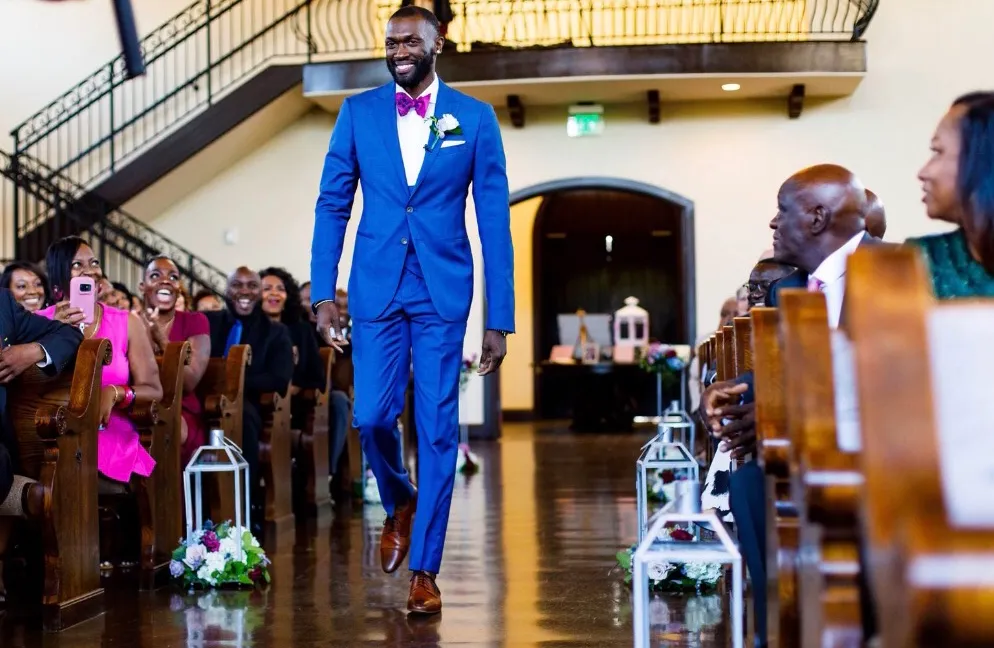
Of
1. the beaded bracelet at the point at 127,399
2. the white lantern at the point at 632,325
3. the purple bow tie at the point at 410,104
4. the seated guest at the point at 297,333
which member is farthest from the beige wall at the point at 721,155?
the purple bow tie at the point at 410,104

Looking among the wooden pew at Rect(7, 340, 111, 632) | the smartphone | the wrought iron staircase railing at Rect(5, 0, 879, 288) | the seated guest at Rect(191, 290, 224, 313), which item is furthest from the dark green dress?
the wrought iron staircase railing at Rect(5, 0, 879, 288)

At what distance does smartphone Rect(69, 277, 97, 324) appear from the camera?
14.9 ft

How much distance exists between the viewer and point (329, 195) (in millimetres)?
4148

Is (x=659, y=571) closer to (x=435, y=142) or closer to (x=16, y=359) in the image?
(x=435, y=142)

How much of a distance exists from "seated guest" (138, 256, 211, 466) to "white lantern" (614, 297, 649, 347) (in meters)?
9.95

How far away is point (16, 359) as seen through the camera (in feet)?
13.9

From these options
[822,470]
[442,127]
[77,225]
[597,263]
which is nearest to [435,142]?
[442,127]

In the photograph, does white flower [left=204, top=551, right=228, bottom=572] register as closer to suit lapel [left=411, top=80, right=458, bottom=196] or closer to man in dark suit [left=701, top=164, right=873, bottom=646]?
suit lapel [left=411, top=80, right=458, bottom=196]

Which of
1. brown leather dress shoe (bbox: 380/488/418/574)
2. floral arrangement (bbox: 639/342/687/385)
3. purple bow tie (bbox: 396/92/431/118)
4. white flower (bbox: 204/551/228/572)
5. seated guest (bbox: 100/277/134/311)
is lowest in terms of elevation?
white flower (bbox: 204/551/228/572)

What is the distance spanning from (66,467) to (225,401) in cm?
177

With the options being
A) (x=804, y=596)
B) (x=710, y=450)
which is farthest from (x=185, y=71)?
(x=804, y=596)

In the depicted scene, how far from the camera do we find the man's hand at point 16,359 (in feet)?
13.8

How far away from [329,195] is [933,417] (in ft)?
11.0

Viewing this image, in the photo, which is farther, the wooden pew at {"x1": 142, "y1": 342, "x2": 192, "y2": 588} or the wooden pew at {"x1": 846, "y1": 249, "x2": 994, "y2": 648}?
the wooden pew at {"x1": 142, "y1": 342, "x2": 192, "y2": 588}
